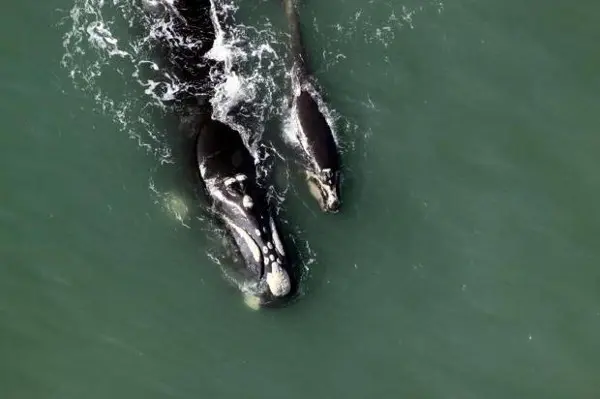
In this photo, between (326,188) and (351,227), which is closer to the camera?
(326,188)

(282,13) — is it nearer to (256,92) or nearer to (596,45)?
(256,92)

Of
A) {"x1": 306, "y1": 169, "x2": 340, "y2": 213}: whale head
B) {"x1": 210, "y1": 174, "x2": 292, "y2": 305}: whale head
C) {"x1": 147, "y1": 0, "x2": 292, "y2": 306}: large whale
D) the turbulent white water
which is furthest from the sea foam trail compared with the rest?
{"x1": 210, "y1": 174, "x2": 292, "y2": 305}: whale head

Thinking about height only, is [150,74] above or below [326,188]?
above

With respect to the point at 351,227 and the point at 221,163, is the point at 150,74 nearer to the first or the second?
the point at 221,163

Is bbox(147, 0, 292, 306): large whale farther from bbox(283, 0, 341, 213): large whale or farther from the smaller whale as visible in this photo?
bbox(283, 0, 341, 213): large whale

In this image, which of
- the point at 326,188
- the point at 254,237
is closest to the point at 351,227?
the point at 326,188

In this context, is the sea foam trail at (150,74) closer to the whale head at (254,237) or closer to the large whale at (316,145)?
the large whale at (316,145)

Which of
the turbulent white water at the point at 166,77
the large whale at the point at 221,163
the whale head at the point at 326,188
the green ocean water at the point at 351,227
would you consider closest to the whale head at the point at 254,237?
the large whale at the point at 221,163

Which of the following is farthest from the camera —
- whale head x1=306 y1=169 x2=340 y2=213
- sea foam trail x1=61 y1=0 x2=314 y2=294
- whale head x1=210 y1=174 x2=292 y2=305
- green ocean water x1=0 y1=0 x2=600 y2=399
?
sea foam trail x1=61 y1=0 x2=314 y2=294
